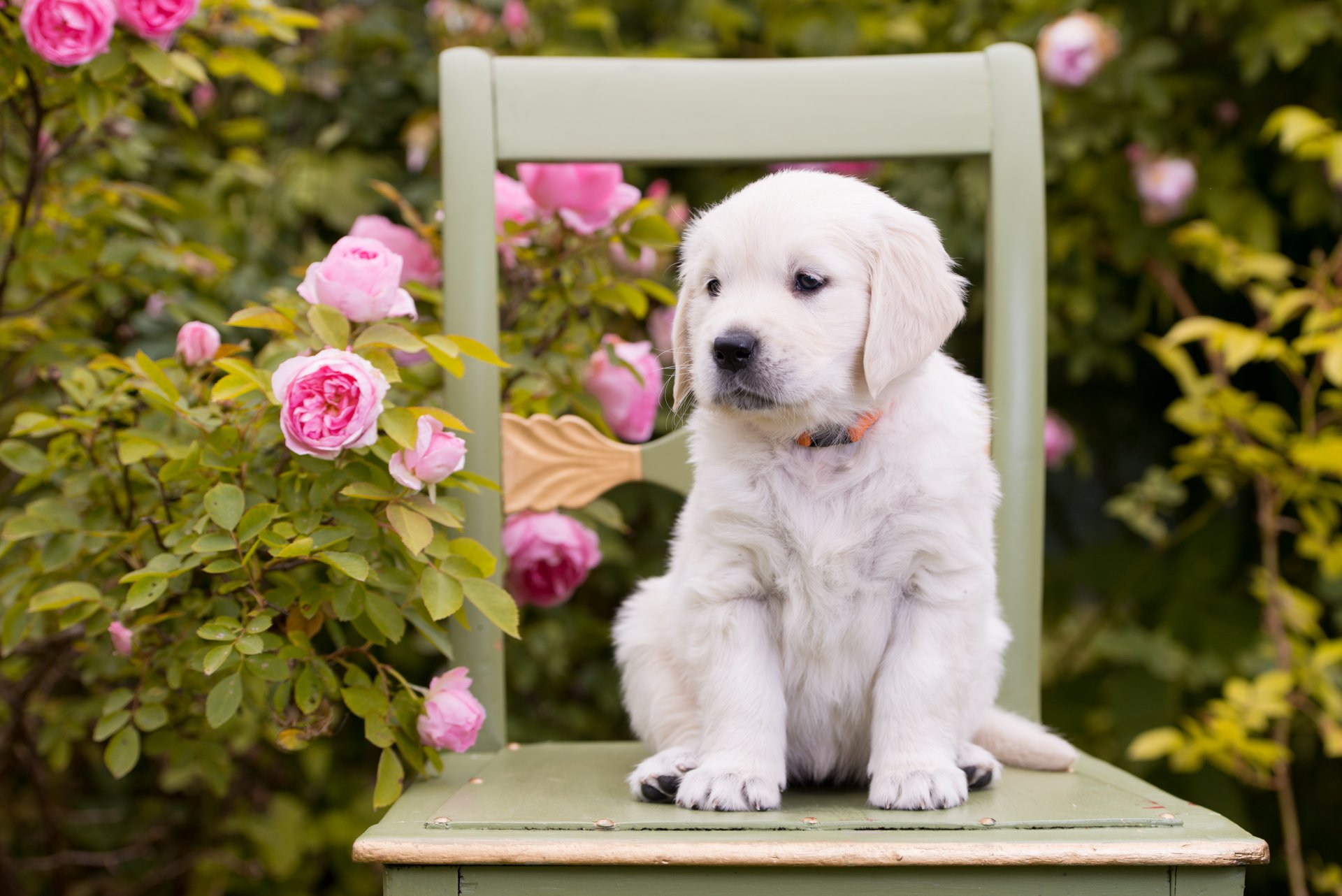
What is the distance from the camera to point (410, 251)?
201cm

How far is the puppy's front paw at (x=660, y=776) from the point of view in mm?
1388

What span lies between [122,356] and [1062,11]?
1.97 metres

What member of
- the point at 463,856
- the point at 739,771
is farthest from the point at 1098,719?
the point at 463,856

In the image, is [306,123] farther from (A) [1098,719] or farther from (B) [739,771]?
(A) [1098,719]

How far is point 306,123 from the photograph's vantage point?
2781 mm

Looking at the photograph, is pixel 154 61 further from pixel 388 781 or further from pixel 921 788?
pixel 921 788

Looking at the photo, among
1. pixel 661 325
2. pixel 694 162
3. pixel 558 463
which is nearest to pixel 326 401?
pixel 558 463

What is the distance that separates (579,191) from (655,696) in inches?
31.6

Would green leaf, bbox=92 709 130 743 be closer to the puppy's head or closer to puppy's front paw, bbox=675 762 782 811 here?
puppy's front paw, bbox=675 762 782 811

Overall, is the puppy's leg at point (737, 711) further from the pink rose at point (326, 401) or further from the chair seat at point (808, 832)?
the pink rose at point (326, 401)

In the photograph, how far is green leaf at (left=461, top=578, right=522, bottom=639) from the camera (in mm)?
1443

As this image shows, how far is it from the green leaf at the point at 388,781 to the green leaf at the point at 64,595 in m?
0.42

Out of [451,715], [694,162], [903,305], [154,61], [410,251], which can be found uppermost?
[154,61]

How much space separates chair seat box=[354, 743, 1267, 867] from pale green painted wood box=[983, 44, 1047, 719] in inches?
14.7
